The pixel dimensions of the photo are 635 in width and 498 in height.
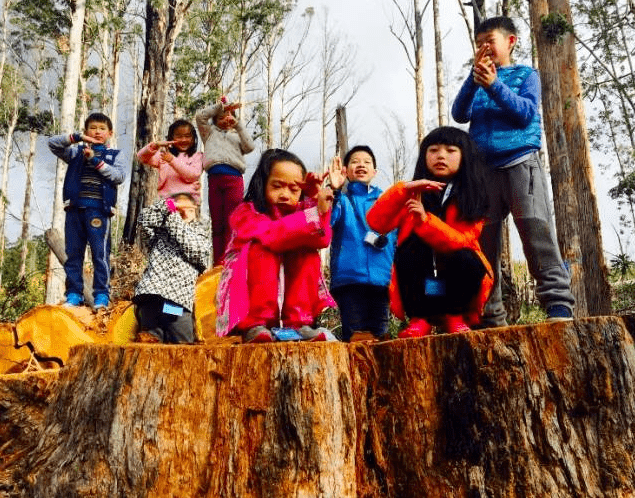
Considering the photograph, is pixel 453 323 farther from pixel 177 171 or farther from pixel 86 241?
pixel 86 241

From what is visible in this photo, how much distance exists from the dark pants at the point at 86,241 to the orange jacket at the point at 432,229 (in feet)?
9.34

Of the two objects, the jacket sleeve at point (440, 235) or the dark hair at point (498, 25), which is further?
the dark hair at point (498, 25)

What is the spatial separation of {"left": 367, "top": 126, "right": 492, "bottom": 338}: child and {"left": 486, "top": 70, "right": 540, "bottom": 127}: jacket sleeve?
0.25m

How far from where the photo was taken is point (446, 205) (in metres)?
2.46

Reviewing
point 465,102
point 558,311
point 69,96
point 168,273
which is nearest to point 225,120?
point 168,273

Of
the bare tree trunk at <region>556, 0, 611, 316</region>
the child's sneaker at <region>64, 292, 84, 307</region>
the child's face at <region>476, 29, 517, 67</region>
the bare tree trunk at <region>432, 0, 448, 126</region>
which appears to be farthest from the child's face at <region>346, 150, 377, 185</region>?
the bare tree trunk at <region>432, 0, 448, 126</region>

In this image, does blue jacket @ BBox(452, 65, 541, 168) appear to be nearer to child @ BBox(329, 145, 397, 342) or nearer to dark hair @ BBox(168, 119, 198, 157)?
child @ BBox(329, 145, 397, 342)

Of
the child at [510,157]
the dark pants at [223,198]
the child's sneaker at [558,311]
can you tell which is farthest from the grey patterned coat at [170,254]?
the child's sneaker at [558,311]

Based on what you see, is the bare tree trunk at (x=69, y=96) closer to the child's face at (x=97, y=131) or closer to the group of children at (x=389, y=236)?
the child's face at (x=97, y=131)

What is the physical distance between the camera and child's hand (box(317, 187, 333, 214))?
2289mm

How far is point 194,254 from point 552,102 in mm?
5668

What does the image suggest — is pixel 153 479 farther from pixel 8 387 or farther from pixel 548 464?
pixel 8 387

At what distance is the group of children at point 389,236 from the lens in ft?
7.59

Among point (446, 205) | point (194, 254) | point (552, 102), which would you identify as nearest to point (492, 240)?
point (446, 205)
